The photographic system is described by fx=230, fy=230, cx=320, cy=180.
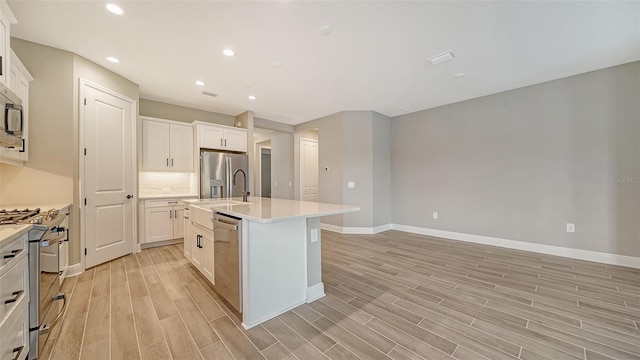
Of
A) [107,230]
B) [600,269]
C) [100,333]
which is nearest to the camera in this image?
[100,333]

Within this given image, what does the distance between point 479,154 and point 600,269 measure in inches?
86.9

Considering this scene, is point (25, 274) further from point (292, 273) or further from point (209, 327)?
point (292, 273)

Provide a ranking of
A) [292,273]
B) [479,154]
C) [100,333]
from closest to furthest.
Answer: [100,333], [292,273], [479,154]

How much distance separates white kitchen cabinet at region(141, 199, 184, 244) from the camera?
3.85 m

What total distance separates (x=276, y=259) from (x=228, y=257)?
0.43m

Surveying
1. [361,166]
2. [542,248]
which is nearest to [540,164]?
[542,248]

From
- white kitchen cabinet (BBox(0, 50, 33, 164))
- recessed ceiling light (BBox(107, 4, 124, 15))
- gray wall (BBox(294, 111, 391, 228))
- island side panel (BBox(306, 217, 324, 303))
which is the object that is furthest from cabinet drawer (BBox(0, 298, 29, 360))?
gray wall (BBox(294, 111, 391, 228))

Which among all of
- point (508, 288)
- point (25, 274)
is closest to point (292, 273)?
point (25, 274)

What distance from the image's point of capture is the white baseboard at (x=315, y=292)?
222cm

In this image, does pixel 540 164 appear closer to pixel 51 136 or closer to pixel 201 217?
pixel 201 217

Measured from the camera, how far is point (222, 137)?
4.79 m

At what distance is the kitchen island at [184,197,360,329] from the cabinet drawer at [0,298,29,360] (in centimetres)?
116

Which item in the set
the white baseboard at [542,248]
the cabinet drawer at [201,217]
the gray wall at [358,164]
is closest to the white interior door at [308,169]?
the gray wall at [358,164]

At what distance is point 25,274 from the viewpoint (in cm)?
135
